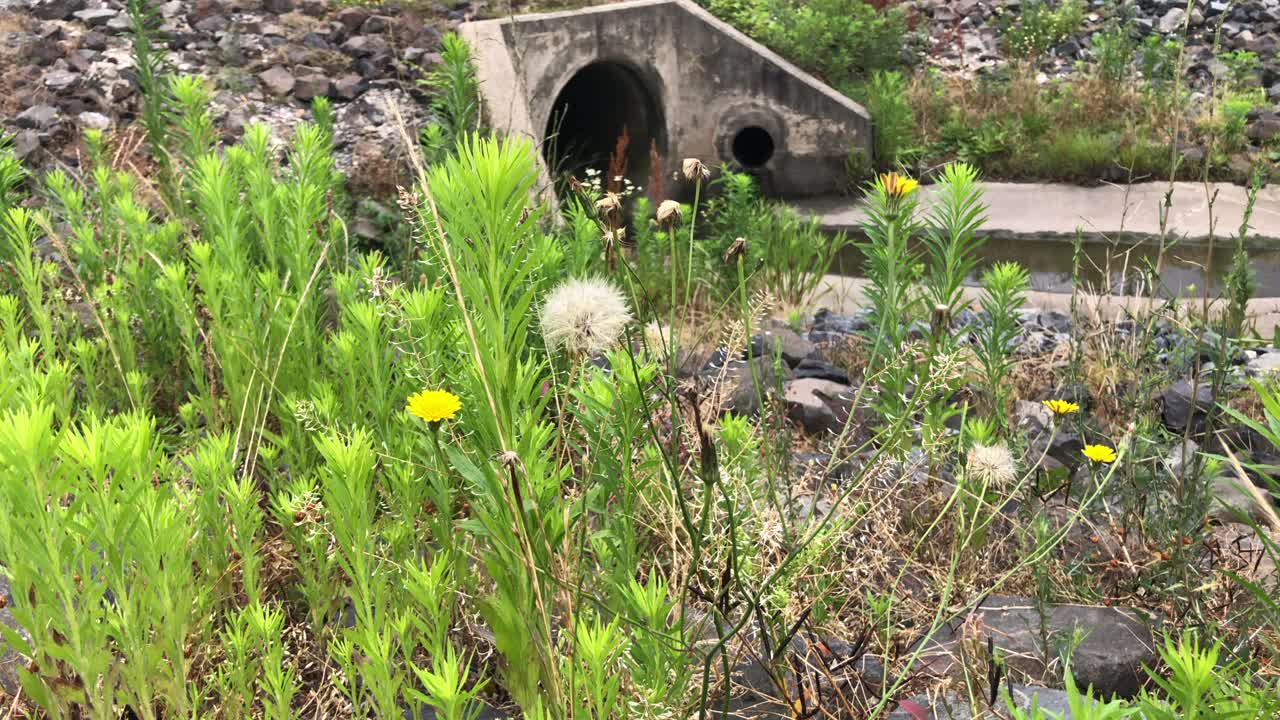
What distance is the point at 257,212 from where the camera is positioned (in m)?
2.82

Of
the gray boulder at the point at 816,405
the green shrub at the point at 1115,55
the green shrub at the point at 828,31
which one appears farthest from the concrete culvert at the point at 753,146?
the gray boulder at the point at 816,405

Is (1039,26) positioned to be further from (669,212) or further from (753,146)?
(669,212)

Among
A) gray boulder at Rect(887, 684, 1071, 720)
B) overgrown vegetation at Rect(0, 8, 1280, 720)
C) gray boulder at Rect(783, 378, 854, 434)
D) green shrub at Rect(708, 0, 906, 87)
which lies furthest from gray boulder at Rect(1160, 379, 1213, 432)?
green shrub at Rect(708, 0, 906, 87)

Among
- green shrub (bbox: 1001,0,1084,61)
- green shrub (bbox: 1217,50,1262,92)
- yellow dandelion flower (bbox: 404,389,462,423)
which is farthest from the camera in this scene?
green shrub (bbox: 1001,0,1084,61)

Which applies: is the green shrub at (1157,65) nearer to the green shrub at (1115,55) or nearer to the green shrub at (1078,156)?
the green shrub at (1115,55)

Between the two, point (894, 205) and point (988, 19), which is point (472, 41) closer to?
point (894, 205)

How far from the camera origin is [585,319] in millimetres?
1591

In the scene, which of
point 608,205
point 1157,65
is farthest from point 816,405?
point 1157,65

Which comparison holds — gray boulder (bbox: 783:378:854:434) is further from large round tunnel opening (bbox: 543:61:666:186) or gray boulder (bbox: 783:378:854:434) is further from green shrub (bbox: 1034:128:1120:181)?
green shrub (bbox: 1034:128:1120:181)

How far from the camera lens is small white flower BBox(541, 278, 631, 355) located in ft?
5.17

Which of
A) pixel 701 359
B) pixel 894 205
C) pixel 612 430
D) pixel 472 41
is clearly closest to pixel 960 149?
pixel 472 41

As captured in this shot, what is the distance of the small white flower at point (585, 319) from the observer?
158cm

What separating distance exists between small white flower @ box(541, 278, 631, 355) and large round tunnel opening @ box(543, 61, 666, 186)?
7992 millimetres

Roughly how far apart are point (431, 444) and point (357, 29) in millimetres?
7386
